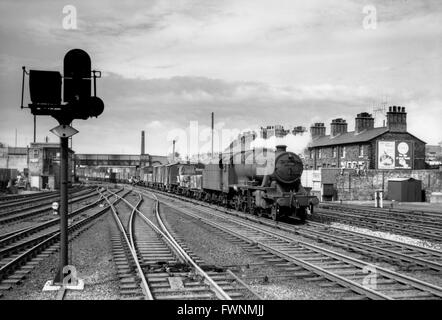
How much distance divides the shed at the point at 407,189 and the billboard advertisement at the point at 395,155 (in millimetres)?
7523

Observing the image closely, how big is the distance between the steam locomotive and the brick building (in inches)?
781

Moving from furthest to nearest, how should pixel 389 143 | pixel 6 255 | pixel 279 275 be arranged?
pixel 389 143 → pixel 6 255 → pixel 279 275

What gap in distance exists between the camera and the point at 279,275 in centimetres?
821

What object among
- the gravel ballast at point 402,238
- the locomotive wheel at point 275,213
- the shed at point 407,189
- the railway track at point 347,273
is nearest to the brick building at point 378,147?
the shed at point 407,189

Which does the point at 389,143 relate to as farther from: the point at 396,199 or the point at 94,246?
the point at 94,246

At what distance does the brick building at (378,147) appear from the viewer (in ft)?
129

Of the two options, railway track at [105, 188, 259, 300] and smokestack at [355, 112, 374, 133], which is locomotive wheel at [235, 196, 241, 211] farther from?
smokestack at [355, 112, 374, 133]

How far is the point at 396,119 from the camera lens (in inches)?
1596

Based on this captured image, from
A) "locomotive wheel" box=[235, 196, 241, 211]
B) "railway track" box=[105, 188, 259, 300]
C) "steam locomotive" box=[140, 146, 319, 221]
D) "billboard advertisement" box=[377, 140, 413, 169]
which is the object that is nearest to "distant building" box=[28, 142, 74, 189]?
A: "steam locomotive" box=[140, 146, 319, 221]

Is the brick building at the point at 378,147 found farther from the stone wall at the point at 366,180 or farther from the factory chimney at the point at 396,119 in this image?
the stone wall at the point at 366,180

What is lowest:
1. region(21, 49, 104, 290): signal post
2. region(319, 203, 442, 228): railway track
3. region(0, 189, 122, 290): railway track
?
region(319, 203, 442, 228): railway track

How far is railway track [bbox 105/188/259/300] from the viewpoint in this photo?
690 centimetres
